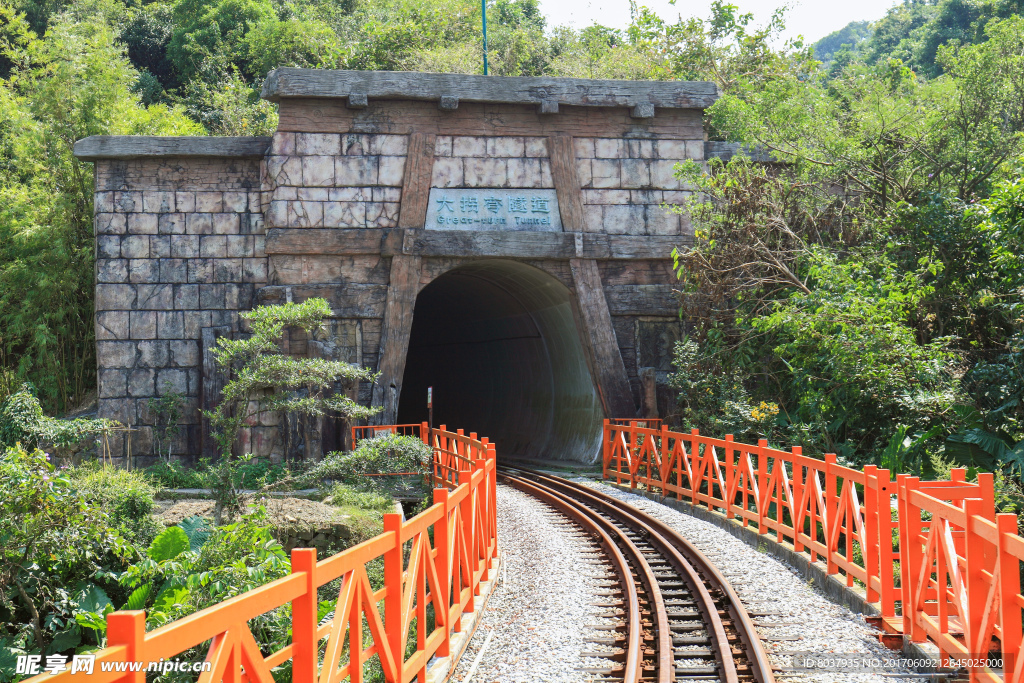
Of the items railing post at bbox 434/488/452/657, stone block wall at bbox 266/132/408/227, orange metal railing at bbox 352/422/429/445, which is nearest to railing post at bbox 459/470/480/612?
railing post at bbox 434/488/452/657

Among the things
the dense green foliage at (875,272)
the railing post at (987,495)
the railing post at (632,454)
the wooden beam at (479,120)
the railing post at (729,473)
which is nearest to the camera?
the railing post at (987,495)

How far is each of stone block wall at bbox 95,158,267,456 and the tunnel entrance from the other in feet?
13.4

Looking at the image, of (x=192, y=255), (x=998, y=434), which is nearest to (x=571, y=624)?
(x=998, y=434)

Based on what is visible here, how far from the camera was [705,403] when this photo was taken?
13164mm

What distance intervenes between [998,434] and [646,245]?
6.53 m

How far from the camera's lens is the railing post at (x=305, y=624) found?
3023 millimetres

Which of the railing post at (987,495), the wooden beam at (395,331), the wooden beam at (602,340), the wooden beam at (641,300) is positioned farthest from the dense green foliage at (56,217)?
the railing post at (987,495)

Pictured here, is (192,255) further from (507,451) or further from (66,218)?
(507,451)

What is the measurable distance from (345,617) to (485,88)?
1160cm

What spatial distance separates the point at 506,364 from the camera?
20328 millimetres

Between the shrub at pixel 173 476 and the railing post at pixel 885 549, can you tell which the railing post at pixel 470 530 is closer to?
the railing post at pixel 885 549

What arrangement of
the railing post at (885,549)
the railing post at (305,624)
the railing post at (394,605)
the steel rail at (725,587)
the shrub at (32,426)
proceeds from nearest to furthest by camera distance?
the railing post at (305,624) → the railing post at (394,605) → the steel rail at (725,587) → the railing post at (885,549) → the shrub at (32,426)

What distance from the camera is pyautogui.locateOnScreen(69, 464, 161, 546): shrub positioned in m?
8.45

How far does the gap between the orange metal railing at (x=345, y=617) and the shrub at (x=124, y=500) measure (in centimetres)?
336
